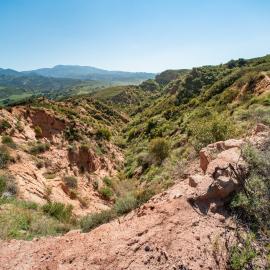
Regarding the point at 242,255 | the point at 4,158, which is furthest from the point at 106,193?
the point at 242,255

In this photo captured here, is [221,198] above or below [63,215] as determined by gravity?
above

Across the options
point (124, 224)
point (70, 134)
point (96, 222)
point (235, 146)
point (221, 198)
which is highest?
point (235, 146)

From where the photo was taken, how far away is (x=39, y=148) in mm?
Answer: 24891

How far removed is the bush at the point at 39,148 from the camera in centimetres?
2411

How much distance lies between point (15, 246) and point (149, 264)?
3500mm

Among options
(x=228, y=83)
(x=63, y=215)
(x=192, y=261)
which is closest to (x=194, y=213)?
(x=192, y=261)

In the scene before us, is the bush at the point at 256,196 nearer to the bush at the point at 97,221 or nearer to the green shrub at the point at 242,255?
the green shrub at the point at 242,255

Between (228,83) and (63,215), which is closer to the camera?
(63,215)

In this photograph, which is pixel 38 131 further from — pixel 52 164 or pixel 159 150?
pixel 159 150

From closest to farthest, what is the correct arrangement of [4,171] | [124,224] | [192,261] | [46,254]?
[192,261] < [46,254] < [124,224] < [4,171]

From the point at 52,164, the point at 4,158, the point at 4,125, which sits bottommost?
the point at 52,164

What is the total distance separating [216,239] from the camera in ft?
19.2

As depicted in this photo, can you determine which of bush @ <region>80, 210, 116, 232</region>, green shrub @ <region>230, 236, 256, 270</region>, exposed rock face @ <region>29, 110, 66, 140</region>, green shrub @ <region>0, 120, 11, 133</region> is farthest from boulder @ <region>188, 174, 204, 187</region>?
exposed rock face @ <region>29, 110, 66, 140</region>

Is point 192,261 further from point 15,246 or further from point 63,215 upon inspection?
point 63,215
